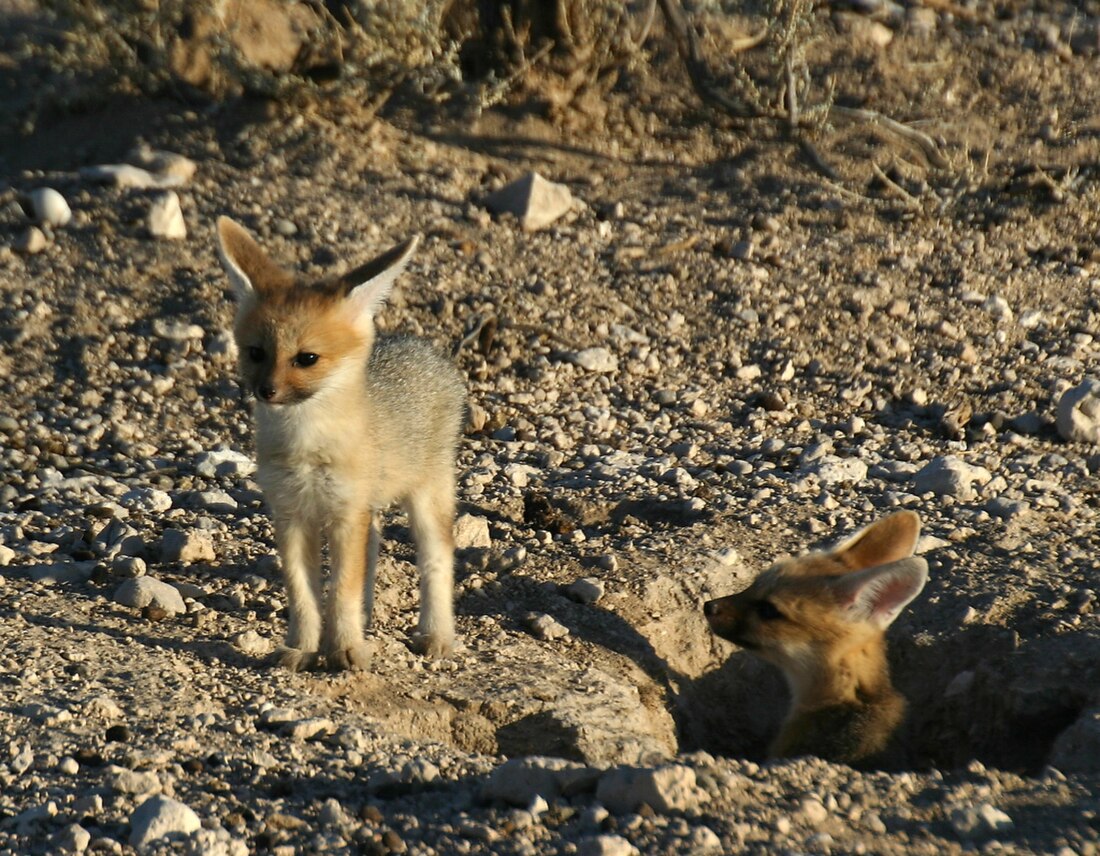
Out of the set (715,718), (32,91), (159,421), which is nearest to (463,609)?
(715,718)

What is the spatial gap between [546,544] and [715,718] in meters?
1.02

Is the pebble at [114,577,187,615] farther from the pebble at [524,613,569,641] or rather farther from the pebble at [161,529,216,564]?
the pebble at [524,613,569,641]

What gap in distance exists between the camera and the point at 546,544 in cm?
607

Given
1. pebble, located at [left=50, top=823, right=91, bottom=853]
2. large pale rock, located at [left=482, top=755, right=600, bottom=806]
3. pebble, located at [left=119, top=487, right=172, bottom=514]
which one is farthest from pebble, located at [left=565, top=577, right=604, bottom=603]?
pebble, located at [left=50, top=823, right=91, bottom=853]

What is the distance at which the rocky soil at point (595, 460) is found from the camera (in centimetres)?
Answer: 377

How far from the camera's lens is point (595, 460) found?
266 inches

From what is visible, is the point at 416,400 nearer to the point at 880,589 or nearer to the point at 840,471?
the point at 880,589

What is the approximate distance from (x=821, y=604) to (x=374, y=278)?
2.09 metres

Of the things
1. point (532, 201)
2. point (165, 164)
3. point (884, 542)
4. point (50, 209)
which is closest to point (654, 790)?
point (884, 542)

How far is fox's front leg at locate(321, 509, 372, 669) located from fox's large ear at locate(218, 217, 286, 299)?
0.88 m

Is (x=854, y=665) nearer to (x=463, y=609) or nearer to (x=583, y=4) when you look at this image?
(x=463, y=609)

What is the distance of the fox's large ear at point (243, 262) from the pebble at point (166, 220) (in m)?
3.13

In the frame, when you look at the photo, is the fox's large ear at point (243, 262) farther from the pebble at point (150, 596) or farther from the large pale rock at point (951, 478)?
the large pale rock at point (951, 478)

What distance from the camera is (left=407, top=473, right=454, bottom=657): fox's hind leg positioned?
5316 millimetres
